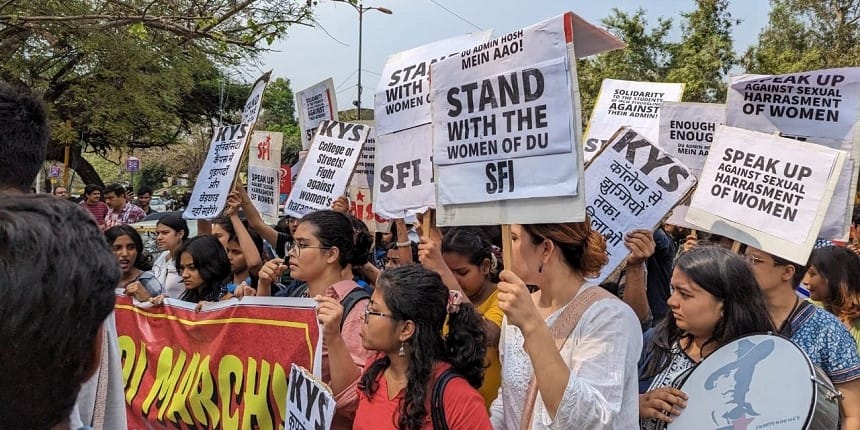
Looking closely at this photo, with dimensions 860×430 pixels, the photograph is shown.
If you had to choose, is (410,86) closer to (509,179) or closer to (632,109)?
(509,179)

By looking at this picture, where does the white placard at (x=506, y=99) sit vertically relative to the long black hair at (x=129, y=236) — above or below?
above

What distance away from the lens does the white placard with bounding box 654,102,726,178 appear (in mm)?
5719

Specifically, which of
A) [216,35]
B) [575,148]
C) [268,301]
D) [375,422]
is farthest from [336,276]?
[216,35]

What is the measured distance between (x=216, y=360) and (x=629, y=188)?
90.6 inches

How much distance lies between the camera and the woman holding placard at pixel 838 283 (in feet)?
13.0

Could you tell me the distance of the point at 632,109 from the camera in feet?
22.9

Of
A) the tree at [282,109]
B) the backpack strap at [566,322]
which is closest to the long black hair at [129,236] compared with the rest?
the backpack strap at [566,322]

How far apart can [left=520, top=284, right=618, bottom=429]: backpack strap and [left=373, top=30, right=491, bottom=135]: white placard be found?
2220 millimetres

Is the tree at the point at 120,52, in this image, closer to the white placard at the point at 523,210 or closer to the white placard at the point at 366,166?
the white placard at the point at 366,166

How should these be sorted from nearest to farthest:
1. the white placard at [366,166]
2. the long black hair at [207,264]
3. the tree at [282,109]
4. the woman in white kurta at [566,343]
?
1. the woman in white kurta at [566,343]
2. the long black hair at [207,264]
3. the white placard at [366,166]
4. the tree at [282,109]

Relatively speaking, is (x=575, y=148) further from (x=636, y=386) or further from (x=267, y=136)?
(x=267, y=136)

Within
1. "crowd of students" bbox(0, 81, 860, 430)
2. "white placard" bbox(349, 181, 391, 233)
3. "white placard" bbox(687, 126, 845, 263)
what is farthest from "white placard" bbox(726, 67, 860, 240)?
"white placard" bbox(349, 181, 391, 233)

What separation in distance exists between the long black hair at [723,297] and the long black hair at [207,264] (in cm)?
271

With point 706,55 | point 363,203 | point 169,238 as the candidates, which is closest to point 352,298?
point 169,238
